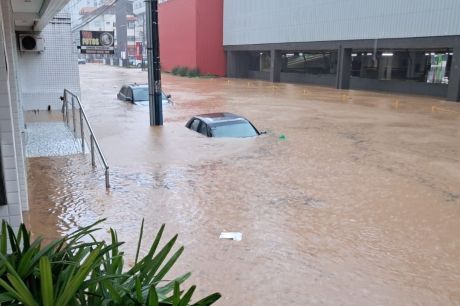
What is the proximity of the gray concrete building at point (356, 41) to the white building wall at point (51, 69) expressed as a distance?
→ 1869cm

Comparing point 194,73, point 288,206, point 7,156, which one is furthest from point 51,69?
point 194,73

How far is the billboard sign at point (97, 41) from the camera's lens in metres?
22.7

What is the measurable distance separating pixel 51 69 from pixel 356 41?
20543 mm

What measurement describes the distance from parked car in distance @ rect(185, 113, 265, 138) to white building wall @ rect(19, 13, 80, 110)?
6587 mm

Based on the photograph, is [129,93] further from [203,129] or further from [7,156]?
[7,156]

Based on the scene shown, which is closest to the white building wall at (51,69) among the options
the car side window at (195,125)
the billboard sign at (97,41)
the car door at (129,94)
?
the car door at (129,94)

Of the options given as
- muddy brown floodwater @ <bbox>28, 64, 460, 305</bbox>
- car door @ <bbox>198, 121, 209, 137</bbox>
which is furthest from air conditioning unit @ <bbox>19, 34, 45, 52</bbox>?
car door @ <bbox>198, 121, 209, 137</bbox>

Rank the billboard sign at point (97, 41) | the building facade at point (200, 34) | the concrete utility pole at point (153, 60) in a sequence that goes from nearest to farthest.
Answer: the concrete utility pole at point (153, 60) → the billboard sign at point (97, 41) → the building facade at point (200, 34)

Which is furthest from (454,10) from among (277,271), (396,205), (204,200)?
(277,271)

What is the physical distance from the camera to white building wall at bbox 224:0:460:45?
24.7 m

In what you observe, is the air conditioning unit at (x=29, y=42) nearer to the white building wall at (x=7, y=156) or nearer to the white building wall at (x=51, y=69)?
the white building wall at (x=51, y=69)

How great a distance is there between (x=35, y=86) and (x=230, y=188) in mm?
11857

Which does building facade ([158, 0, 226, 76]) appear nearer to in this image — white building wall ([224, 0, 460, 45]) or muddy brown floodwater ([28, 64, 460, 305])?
white building wall ([224, 0, 460, 45])

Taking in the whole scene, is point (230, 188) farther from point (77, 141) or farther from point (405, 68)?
point (405, 68)
